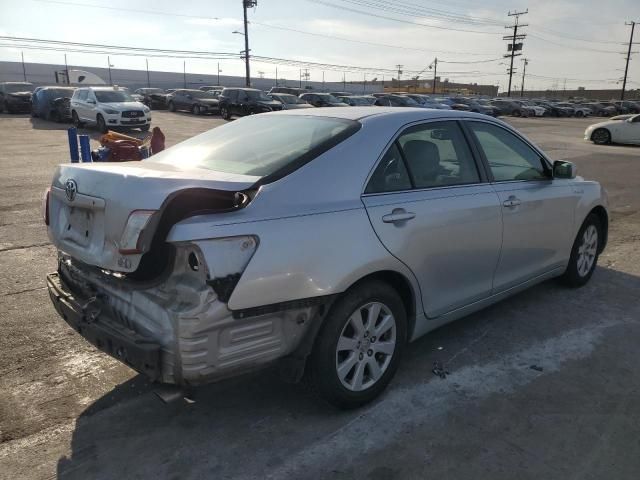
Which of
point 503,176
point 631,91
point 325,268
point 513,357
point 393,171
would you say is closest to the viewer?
point 325,268

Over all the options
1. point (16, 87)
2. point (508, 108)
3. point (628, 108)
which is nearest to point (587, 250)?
point (16, 87)

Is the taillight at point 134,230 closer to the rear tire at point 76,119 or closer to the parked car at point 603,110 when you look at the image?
the rear tire at point 76,119

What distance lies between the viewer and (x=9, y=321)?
422 centimetres

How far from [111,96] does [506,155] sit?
21947 millimetres

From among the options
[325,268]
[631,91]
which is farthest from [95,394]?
[631,91]

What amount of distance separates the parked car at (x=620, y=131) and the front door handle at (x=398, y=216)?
2258cm

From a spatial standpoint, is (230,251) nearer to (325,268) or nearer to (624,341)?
(325,268)

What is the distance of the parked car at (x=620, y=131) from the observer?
71.5ft

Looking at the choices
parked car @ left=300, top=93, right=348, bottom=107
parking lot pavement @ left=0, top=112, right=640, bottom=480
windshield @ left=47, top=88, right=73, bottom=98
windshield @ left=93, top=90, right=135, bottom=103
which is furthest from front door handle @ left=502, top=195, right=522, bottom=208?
parked car @ left=300, top=93, right=348, bottom=107

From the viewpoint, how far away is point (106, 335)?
272 centimetres

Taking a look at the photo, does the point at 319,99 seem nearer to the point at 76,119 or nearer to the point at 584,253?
the point at 76,119

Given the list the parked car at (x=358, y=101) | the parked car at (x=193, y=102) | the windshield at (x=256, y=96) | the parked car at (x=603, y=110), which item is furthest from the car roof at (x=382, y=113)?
the parked car at (x=603, y=110)

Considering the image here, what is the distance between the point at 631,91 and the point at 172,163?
478 ft

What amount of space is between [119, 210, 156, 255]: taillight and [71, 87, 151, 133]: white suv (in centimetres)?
2113
